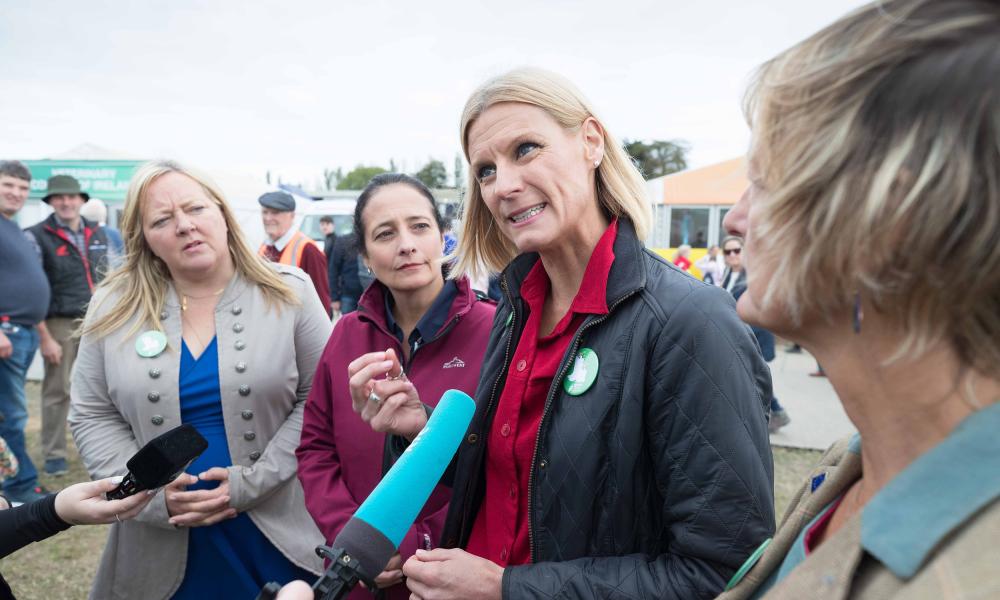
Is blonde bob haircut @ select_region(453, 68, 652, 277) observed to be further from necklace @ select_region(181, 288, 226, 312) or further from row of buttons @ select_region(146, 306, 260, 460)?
necklace @ select_region(181, 288, 226, 312)

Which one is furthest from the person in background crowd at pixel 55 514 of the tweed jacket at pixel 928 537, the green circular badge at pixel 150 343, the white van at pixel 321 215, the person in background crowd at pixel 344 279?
the white van at pixel 321 215

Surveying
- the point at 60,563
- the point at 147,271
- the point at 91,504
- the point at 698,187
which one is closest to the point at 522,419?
the point at 91,504

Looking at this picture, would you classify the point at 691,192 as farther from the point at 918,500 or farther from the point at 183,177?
the point at 918,500

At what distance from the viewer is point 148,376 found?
2305 millimetres

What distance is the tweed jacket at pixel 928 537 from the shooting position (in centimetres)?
61

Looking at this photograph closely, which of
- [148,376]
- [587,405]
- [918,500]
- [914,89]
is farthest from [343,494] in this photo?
[914,89]

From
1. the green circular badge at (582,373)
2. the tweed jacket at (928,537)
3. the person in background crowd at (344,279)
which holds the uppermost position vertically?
the tweed jacket at (928,537)

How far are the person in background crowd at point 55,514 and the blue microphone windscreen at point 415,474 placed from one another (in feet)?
3.52

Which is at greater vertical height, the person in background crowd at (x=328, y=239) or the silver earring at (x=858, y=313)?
the silver earring at (x=858, y=313)

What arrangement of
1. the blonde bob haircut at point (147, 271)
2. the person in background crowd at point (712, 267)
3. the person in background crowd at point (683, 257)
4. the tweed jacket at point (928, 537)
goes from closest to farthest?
the tweed jacket at point (928, 537) → the blonde bob haircut at point (147, 271) → the person in background crowd at point (712, 267) → the person in background crowd at point (683, 257)

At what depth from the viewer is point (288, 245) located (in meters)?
6.93

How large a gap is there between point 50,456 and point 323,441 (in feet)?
14.8

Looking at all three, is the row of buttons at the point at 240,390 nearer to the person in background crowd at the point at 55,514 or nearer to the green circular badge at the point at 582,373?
the person in background crowd at the point at 55,514

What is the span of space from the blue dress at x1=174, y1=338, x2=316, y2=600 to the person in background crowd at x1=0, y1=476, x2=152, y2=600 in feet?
1.69
